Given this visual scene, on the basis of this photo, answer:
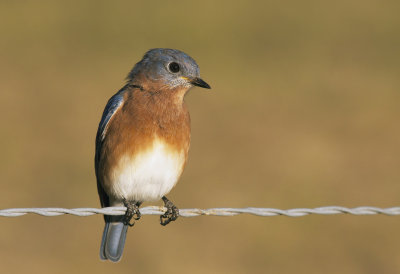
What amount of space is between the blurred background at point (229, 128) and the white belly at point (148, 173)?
12.2 feet

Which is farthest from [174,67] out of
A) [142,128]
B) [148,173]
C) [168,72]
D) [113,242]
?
[113,242]

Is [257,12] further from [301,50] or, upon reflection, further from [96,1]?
[96,1]

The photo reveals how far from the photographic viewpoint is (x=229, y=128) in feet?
48.3

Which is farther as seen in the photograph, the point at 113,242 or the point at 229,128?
the point at 229,128

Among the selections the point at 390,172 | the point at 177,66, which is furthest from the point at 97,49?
the point at 177,66

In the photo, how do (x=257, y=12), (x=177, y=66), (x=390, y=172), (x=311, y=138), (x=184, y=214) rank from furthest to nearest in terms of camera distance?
(x=257, y=12) → (x=311, y=138) → (x=390, y=172) → (x=177, y=66) → (x=184, y=214)

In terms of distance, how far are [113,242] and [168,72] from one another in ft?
5.34

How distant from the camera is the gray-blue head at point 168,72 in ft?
23.0

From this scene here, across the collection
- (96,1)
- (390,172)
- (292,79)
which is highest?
(96,1)

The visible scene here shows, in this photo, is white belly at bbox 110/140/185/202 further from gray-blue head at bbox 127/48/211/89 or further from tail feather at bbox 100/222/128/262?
gray-blue head at bbox 127/48/211/89

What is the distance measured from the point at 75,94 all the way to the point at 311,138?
4.88 meters

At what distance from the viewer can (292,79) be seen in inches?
673

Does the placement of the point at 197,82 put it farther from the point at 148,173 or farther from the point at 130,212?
the point at 130,212


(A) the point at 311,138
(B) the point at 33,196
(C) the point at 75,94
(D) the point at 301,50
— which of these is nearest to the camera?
(B) the point at 33,196
